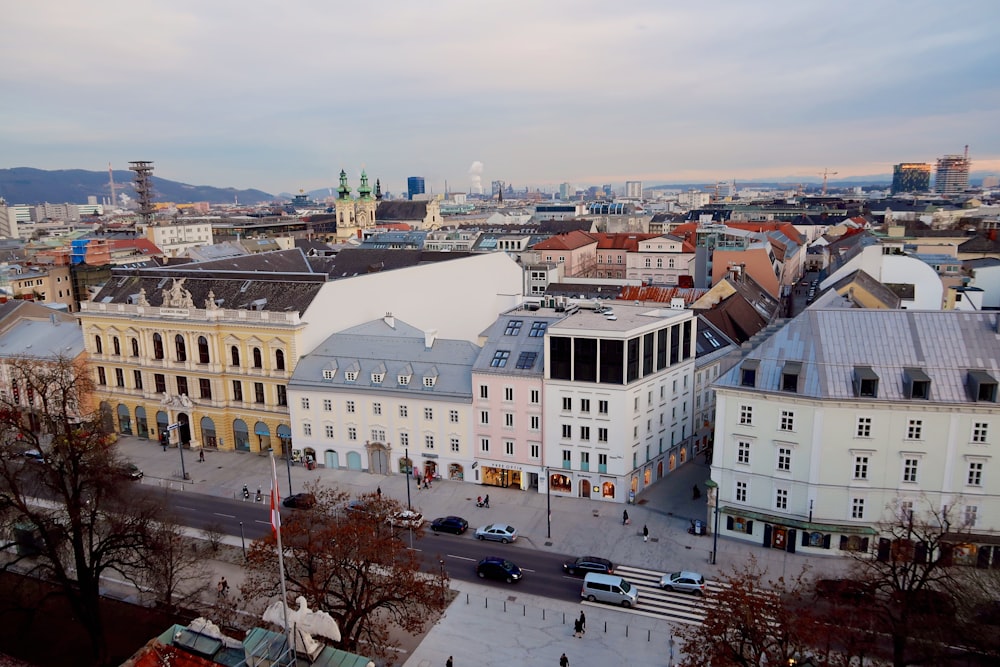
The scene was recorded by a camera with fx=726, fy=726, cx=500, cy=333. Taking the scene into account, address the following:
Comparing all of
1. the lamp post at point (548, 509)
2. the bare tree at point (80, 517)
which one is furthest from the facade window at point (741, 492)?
the bare tree at point (80, 517)

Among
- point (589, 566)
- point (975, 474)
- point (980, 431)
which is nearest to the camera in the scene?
point (980, 431)

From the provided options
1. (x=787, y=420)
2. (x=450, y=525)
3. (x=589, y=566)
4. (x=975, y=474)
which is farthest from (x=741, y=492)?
(x=450, y=525)

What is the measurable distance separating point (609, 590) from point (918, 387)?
23.6 meters

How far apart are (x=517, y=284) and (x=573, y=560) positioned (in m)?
58.2

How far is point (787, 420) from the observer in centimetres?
4878

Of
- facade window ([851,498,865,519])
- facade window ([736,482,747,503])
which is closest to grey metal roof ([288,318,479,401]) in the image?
facade window ([736,482,747,503])

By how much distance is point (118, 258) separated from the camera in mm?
142500

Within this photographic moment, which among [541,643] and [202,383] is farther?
[202,383]

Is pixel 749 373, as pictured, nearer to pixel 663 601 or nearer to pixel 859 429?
pixel 859 429

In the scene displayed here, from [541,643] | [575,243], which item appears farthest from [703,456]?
[575,243]

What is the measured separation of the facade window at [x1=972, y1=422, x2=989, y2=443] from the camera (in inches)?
1789

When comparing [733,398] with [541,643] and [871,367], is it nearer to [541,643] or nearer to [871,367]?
[871,367]

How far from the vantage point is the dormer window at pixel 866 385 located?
47.0m

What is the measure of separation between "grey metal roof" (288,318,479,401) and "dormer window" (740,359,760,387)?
74.9 feet
